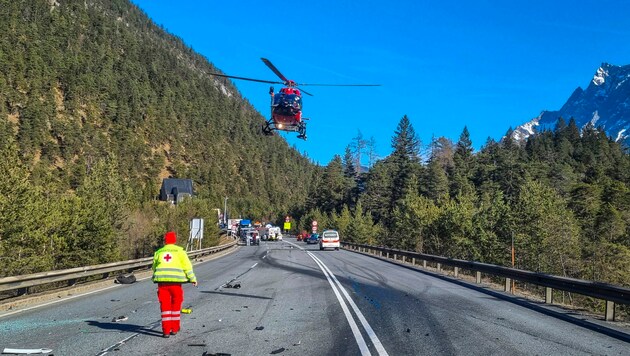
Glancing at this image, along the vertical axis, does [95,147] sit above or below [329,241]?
above

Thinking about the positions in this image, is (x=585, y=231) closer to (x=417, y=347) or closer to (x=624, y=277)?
(x=624, y=277)

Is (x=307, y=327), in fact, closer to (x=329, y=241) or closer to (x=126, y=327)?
(x=126, y=327)

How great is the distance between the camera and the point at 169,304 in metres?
7.58

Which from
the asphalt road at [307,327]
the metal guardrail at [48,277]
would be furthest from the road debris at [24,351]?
the metal guardrail at [48,277]

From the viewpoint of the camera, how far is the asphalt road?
6.85 metres

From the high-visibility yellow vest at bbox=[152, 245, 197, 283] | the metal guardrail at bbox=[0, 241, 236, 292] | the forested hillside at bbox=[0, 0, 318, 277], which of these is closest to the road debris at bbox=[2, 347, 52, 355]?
the high-visibility yellow vest at bbox=[152, 245, 197, 283]

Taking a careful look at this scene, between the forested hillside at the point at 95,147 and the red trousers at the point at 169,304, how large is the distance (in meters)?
23.2

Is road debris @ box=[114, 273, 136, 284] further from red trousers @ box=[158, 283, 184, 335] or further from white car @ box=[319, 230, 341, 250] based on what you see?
white car @ box=[319, 230, 341, 250]

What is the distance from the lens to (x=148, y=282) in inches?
690

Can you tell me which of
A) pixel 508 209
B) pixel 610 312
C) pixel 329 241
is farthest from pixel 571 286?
pixel 329 241

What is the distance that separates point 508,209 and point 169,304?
40.7 m

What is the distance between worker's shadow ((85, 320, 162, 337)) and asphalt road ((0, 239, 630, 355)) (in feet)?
0.06

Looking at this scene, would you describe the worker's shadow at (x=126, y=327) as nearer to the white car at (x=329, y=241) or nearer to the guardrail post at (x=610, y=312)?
the guardrail post at (x=610, y=312)

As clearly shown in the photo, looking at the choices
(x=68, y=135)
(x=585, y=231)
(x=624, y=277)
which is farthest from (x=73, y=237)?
(x=68, y=135)
